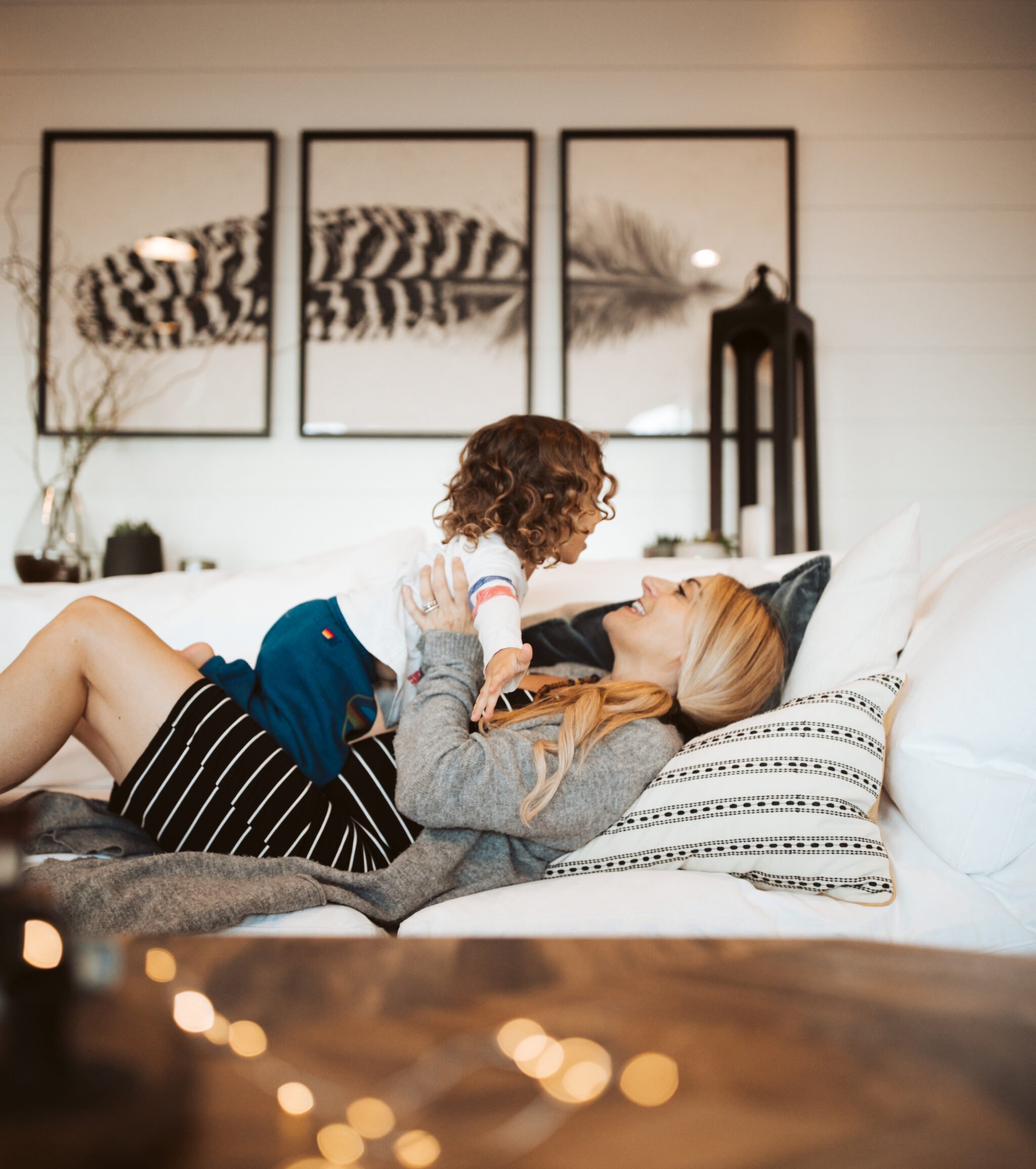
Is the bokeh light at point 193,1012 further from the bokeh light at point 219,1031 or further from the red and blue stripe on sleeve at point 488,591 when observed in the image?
the red and blue stripe on sleeve at point 488,591

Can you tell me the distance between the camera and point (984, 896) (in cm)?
113

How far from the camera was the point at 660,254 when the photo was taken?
9.57 feet

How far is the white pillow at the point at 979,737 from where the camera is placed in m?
1.14

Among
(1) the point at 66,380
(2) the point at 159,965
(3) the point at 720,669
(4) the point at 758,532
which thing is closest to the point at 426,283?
(1) the point at 66,380

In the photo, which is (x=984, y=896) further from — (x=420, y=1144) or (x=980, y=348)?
(x=980, y=348)

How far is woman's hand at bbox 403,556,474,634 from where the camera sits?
1478 millimetres

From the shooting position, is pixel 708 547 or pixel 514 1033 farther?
pixel 708 547

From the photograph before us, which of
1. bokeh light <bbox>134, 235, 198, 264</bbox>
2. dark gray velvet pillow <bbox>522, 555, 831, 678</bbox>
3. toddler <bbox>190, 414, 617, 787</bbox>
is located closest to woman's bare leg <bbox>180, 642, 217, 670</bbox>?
toddler <bbox>190, 414, 617, 787</bbox>

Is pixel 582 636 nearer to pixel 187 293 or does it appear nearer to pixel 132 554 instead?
pixel 132 554

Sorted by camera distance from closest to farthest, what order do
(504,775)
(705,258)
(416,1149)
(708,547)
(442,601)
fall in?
(416,1149) < (504,775) < (442,601) < (708,547) < (705,258)

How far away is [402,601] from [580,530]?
0.38m

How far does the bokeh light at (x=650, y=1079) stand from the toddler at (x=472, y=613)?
95cm

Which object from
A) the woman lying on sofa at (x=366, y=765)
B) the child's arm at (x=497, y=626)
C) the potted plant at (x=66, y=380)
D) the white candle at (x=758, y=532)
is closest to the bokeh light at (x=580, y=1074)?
the woman lying on sofa at (x=366, y=765)

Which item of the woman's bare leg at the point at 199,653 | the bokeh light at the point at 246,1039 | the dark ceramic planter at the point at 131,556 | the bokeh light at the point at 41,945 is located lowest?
the bokeh light at the point at 246,1039
